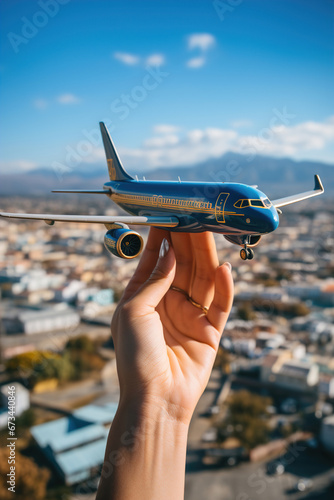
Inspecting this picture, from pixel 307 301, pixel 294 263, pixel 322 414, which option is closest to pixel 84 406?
pixel 322 414

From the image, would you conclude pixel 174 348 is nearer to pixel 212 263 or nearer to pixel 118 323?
pixel 118 323

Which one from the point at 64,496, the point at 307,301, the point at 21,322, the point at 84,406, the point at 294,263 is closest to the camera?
the point at 64,496

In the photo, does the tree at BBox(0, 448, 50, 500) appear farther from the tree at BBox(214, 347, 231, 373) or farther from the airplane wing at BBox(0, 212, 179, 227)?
the airplane wing at BBox(0, 212, 179, 227)

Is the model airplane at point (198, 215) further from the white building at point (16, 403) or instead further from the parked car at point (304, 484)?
the white building at point (16, 403)

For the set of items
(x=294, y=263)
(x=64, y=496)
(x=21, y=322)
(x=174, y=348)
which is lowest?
(x=64, y=496)

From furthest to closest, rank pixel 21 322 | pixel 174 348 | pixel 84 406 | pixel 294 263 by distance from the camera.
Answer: pixel 294 263 → pixel 21 322 → pixel 84 406 → pixel 174 348

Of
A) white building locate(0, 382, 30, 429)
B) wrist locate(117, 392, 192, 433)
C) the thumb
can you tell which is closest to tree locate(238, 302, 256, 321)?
white building locate(0, 382, 30, 429)
